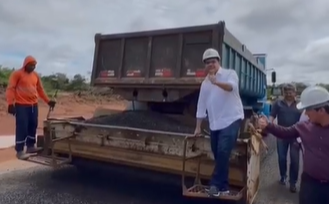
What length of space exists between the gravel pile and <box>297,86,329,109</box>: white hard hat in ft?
8.12

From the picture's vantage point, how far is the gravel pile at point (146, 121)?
16.9 feet

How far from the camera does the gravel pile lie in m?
5.16

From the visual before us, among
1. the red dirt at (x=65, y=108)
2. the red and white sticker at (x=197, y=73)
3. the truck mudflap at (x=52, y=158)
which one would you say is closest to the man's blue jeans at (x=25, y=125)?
the truck mudflap at (x=52, y=158)

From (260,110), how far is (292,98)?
407cm

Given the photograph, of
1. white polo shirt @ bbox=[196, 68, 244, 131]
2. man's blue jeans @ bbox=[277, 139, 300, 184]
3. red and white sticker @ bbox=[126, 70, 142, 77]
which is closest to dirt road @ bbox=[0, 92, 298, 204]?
man's blue jeans @ bbox=[277, 139, 300, 184]

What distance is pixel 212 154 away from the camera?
410 cm

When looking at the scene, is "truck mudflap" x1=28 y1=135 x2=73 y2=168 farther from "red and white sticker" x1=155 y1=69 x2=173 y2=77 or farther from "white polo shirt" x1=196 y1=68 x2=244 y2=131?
"white polo shirt" x1=196 y1=68 x2=244 y2=131

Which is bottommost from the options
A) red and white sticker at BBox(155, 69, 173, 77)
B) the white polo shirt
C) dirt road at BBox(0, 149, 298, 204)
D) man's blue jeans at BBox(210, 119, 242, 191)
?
dirt road at BBox(0, 149, 298, 204)

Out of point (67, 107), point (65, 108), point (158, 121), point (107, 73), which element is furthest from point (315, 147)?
point (67, 107)

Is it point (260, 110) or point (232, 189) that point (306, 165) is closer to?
point (232, 189)

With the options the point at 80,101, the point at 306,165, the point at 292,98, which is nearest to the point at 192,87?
the point at 292,98

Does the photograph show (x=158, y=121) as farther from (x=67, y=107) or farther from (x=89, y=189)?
(x=67, y=107)

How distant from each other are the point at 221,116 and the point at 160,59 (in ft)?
6.55

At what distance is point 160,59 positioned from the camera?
5594 millimetres
